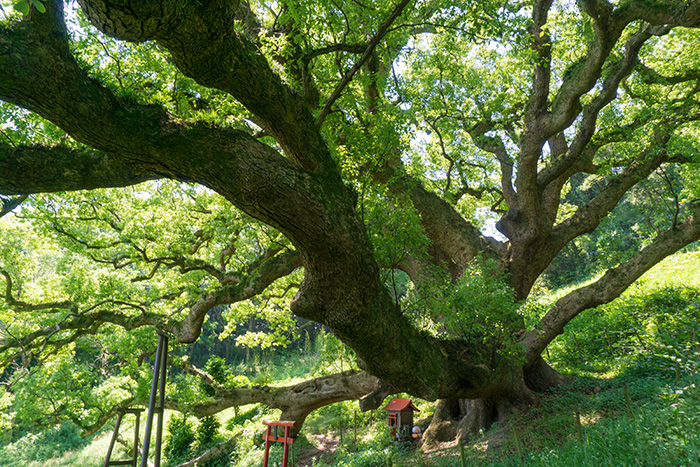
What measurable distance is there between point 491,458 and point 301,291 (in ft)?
13.2

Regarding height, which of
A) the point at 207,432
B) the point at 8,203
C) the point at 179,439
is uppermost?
the point at 8,203

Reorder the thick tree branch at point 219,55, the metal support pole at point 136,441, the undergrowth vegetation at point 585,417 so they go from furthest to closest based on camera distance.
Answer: the metal support pole at point 136,441 < the undergrowth vegetation at point 585,417 < the thick tree branch at point 219,55

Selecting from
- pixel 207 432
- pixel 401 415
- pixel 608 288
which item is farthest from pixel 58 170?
pixel 207 432

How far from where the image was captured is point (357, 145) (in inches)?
217

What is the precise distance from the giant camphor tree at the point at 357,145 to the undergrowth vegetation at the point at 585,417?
2.92ft

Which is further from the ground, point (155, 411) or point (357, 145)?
point (357, 145)

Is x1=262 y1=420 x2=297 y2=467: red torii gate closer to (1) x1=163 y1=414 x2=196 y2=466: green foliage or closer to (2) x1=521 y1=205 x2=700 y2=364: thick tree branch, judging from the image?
(2) x1=521 y1=205 x2=700 y2=364: thick tree branch

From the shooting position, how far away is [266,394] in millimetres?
9750

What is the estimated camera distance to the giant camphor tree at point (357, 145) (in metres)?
3.37

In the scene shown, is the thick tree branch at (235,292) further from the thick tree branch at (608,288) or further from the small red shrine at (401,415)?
the thick tree branch at (608,288)

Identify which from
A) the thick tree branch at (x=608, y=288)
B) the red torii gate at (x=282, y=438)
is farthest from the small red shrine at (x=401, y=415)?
the thick tree branch at (x=608, y=288)

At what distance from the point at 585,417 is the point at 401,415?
346 cm

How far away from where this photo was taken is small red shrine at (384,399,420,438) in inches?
322

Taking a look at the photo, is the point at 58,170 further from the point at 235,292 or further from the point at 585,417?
the point at 585,417
